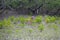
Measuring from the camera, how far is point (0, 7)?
7.79m

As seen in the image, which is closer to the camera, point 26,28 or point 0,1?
point 26,28

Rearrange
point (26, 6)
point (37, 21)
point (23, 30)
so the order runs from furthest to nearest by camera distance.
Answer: point (26, 6), point (37, 21), point (23, 30)

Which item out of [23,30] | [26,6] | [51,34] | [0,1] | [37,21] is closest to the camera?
[51,34]

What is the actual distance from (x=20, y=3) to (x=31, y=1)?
1.73 feet

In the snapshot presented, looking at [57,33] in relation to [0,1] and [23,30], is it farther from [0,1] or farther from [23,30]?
[0,1]

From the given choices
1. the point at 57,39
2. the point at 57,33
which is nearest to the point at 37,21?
the point at 57,33

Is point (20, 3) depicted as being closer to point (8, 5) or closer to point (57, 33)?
point (8, 5)

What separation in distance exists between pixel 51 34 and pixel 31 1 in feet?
11.2

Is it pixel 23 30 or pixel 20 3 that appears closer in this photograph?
pixel 23 30

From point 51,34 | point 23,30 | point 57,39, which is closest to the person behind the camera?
point 57,39

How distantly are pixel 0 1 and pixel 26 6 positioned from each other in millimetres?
1245

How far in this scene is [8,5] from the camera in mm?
7801

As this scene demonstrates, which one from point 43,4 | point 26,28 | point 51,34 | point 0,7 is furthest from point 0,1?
point 51,34

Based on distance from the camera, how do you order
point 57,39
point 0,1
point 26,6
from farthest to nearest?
point 26,6, point 0,1, point 57,39
